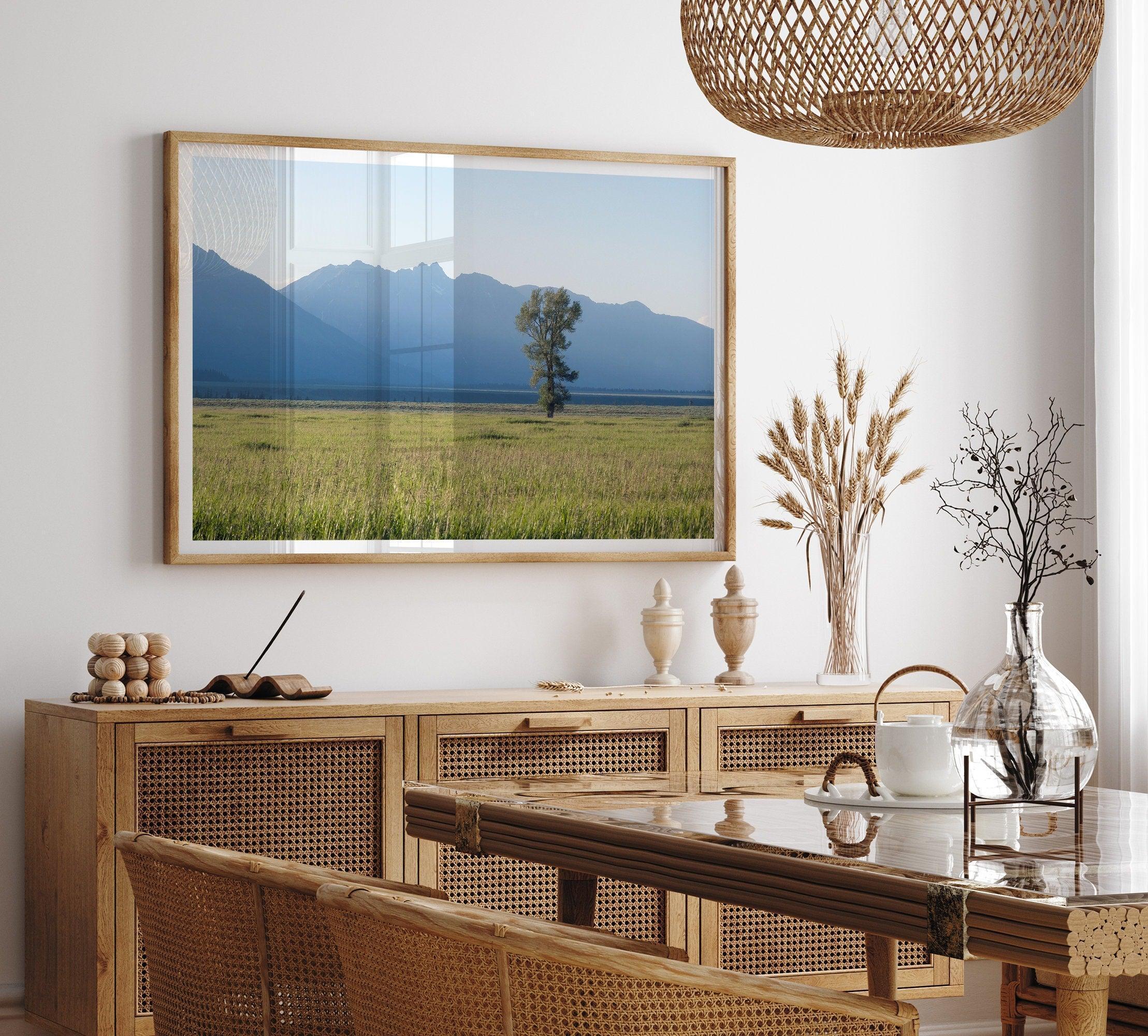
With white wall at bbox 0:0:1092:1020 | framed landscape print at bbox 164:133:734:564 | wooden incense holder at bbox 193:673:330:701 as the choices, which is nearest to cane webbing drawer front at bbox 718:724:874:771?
white wall at bbox 0:0:1092:1020

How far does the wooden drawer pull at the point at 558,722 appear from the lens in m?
3.46

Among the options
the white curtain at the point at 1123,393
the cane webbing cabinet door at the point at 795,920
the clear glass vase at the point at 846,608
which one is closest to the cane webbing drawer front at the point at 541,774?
the cane webbing cabinet door at the point at 795,920

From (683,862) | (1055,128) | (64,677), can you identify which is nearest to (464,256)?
(64,677)

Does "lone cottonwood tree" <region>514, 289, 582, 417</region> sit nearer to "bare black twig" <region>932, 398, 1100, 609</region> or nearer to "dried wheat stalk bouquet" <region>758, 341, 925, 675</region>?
"dried wheat stalk bouquet" <region>758, 341, 925, 675</region>

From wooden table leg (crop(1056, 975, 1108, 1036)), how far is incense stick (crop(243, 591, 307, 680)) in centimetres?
227

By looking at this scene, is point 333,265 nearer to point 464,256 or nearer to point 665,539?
point 464,256

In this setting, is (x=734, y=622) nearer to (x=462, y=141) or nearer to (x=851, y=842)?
(x=462, y=141)

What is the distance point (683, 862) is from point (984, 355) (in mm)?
2723

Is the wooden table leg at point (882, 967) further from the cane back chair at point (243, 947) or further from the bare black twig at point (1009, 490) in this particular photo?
the bare black twig at point (1009, 490)

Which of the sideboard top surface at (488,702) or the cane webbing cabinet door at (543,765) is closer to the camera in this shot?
the sideboard top surface at (488,702)

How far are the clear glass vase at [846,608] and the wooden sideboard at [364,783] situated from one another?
19 cm

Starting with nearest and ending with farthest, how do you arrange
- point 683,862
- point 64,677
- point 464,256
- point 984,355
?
point 683,862, point 64,677, point 464,256, point 984,355

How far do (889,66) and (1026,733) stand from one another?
3.09 feet

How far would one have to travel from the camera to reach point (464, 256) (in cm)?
393
